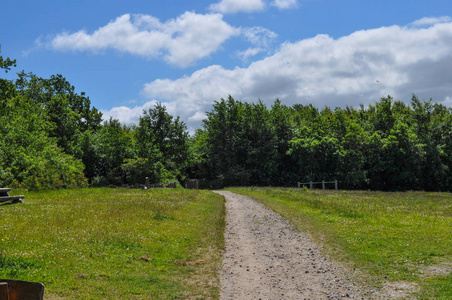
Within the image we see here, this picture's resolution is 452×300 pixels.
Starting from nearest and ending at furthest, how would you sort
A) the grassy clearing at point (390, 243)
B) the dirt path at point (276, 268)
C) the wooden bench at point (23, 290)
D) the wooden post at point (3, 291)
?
the wooden post at point (3, 291) < the wooden bench at point (23, 290) < the dirt path at point (276, 268) < the grassy clearing at point (390, 243)

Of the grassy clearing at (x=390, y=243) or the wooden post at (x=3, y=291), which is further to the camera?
the grassy clearing at (x=390, y=243)

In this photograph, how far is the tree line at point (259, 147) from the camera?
68.6 meters

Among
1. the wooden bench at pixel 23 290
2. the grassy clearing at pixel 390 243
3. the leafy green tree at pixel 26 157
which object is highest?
the leafy green tree at pixel 26 157

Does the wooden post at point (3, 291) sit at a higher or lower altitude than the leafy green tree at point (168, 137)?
lower

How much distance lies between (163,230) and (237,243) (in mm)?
4113

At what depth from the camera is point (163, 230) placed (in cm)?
1828

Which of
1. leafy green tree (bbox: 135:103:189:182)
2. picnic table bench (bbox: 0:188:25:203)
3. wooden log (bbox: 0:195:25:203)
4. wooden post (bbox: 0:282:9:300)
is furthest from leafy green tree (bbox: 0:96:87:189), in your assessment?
wooden post (bbox: 0:282:9:300)

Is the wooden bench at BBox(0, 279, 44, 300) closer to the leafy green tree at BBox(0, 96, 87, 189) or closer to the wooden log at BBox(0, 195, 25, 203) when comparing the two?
the wooden log at BBox(0, 195, 25, 203)

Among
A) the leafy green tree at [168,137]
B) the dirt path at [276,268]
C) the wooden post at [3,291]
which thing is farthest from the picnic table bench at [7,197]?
the leafy green tree at [168,137]

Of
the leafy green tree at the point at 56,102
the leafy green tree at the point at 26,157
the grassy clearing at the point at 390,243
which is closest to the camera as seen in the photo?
the grassy clearing at the point at 390,243

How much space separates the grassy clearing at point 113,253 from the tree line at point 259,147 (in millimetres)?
43981

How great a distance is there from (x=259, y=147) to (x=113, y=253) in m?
61.3

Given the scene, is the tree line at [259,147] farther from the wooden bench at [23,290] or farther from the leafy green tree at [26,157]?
the wooden bench at [23,290]

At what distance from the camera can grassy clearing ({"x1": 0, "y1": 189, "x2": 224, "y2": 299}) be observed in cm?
A: 1008
